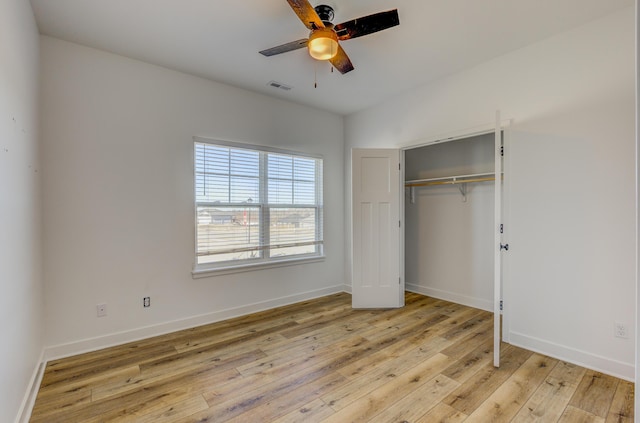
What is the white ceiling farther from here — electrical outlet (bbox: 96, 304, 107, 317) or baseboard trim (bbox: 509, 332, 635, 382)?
baseboard trim (bbox: 509, 332, 635, 382)

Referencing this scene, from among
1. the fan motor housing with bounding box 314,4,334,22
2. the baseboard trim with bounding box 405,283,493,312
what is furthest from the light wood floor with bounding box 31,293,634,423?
the fan motor housing with bounding box 314,4,334,22

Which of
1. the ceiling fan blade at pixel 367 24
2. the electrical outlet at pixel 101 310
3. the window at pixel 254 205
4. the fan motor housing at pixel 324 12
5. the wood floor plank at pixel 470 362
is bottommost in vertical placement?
the wood floor plank at pixel 470 362

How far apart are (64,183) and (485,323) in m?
4.40

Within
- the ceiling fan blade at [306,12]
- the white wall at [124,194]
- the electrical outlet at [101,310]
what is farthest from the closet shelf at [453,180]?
the electrical outlet at [101,310]

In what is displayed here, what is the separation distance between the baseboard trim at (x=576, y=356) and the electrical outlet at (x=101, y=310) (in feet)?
12.7

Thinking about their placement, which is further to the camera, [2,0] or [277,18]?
[277,18]

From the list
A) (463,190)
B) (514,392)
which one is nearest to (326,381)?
(514,392)

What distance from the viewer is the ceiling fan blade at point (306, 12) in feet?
5.51

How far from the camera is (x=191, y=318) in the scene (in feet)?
10.5

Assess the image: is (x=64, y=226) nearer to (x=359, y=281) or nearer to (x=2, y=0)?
(x=2, y=0)

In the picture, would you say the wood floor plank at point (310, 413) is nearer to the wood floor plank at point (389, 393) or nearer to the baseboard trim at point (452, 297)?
the wood floor plank at point (389, 393)

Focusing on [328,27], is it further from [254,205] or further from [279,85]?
[254,205]

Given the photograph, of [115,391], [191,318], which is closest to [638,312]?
[115,391]

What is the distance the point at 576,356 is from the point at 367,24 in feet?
10.1
